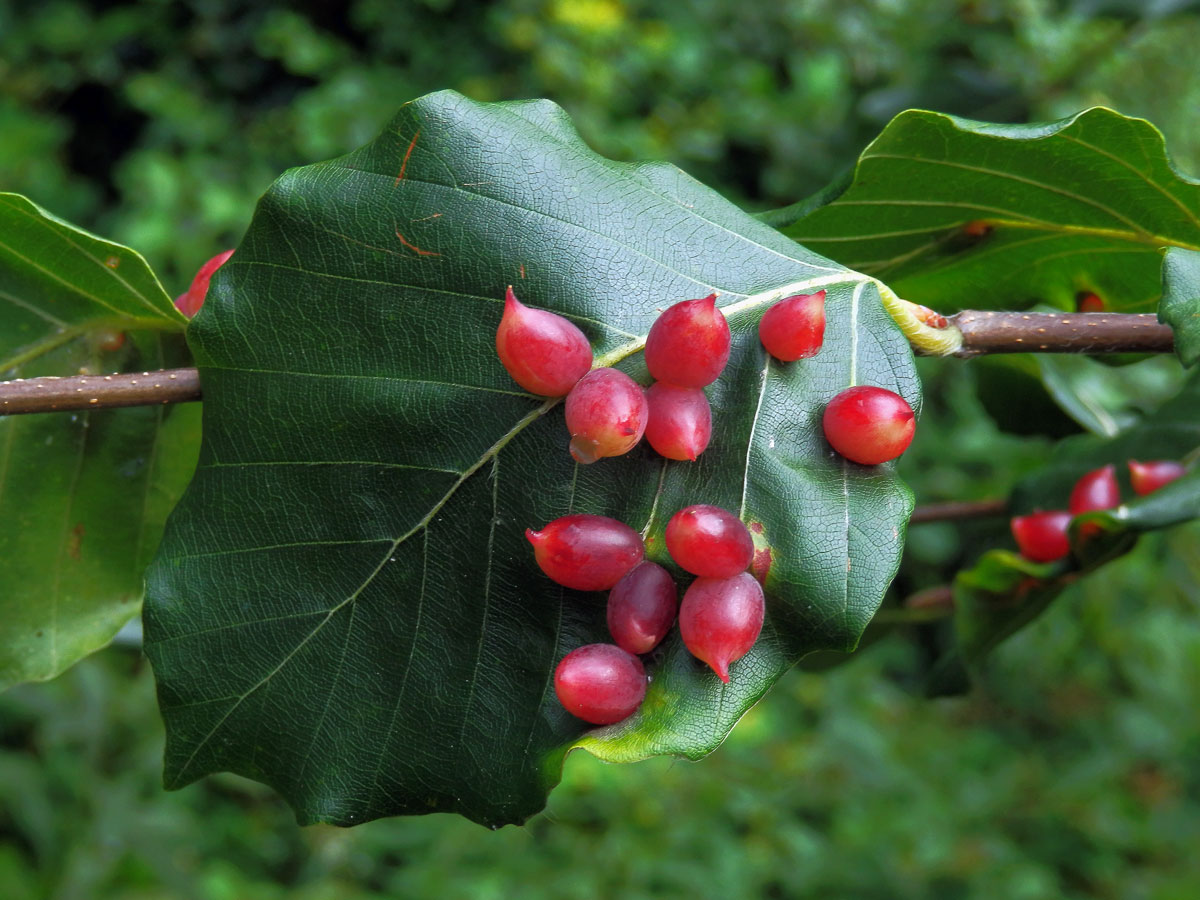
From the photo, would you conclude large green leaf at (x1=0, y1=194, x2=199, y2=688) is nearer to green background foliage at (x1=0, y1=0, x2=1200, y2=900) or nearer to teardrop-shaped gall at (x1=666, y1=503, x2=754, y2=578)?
teardrop-shaped gall at (x1=666, y1=503, x2=754, y2=578)

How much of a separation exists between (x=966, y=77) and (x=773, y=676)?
1711 mm

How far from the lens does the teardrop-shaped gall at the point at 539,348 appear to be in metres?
0.51

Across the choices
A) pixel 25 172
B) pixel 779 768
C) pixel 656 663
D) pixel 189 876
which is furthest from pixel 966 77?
pixel 25 172

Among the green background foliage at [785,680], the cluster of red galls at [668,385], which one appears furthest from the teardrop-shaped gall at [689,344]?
the green background foliage at [785,680]

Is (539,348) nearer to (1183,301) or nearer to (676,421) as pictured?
(676,421)

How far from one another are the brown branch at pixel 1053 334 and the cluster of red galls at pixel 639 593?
0.20 meters

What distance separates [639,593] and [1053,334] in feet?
0.96

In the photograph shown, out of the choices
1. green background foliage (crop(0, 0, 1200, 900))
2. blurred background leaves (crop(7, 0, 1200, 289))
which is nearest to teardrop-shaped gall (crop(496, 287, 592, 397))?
green background foliage (crop(0, 0, 1200, 900))

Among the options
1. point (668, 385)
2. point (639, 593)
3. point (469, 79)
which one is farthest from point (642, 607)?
point (469, 79)

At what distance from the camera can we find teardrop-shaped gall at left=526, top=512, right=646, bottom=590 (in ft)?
1.66

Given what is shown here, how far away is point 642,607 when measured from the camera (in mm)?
522

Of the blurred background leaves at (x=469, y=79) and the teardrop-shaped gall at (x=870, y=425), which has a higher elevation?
the teardrop-shaped gall at (x=870, y=425)

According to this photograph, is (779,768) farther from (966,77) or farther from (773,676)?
(773,676)

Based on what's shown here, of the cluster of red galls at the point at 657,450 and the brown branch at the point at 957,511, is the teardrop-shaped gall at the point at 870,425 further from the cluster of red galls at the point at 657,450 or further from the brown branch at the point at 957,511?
the brown branch at the point at 957,511
